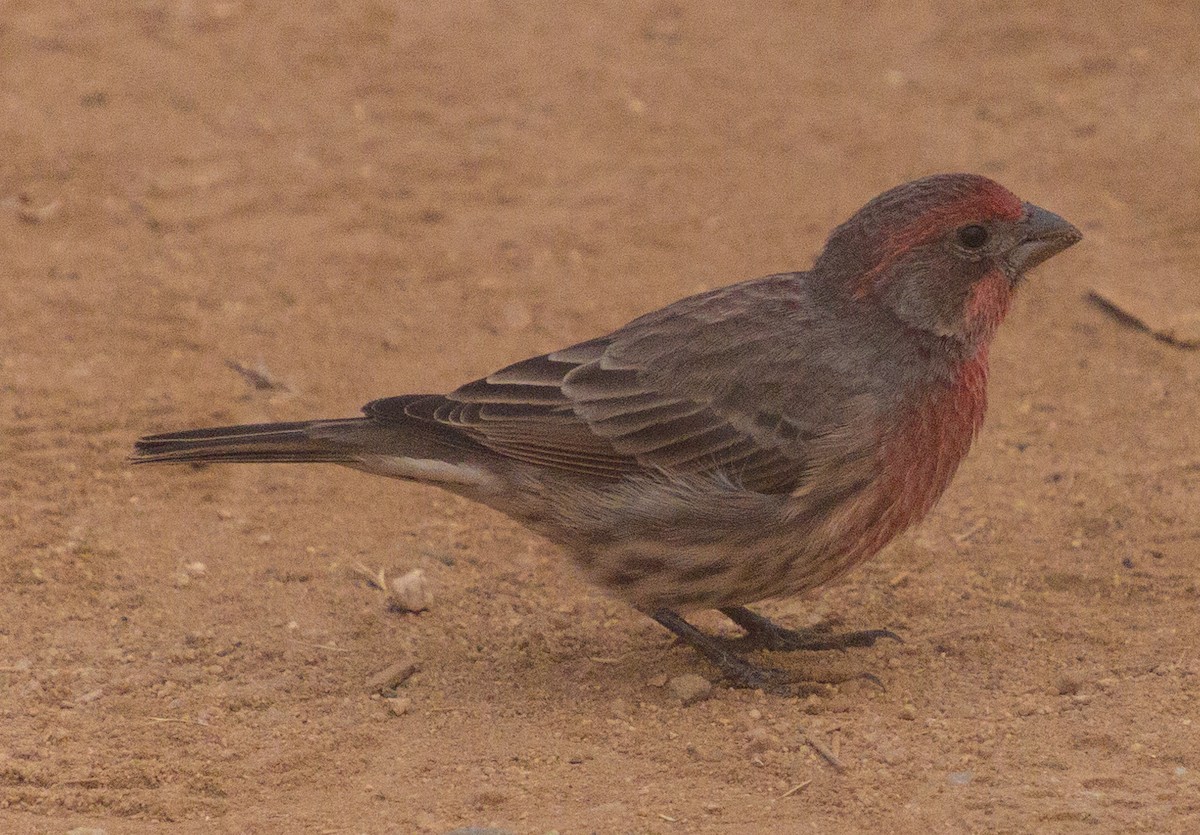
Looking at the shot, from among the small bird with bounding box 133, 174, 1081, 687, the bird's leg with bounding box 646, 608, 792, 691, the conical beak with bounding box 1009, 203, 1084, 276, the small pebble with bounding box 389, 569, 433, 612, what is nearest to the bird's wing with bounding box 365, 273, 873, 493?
the small bird with bounding box 133, 174, 1081, 687

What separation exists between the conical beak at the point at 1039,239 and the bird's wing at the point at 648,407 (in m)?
0.96

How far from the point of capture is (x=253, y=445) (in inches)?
241

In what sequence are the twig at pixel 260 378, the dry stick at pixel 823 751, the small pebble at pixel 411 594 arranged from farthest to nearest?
the twig at pixel 260 378, the small pebble at pixel 411 594, the dry stick at pixel 823 751

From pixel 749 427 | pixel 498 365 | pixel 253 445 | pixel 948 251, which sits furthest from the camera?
pixel 498 365

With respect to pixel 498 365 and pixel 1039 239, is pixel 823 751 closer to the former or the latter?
pixel 1039 239

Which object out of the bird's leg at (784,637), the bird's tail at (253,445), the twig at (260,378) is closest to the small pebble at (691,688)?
the bird's leg at (784,637)

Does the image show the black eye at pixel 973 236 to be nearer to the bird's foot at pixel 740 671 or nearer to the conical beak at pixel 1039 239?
the conical beak at pixel 1039 239

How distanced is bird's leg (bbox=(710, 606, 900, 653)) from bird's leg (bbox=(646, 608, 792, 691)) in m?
0.20

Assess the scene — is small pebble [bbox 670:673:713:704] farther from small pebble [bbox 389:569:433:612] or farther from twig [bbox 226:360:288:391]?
twig [bbox 226:360:288:391]

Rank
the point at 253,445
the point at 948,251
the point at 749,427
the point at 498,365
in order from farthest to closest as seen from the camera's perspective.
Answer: the point at 498,365 → the point at 253,445 → the point at 948,251 → the point at 749,427

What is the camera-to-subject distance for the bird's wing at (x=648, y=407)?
5.84 meters

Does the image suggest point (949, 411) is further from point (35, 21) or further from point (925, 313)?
point (35, 21)

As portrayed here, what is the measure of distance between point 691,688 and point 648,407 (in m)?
1.01

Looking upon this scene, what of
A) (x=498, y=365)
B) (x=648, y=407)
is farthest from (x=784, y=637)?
(x=498, y=365)
